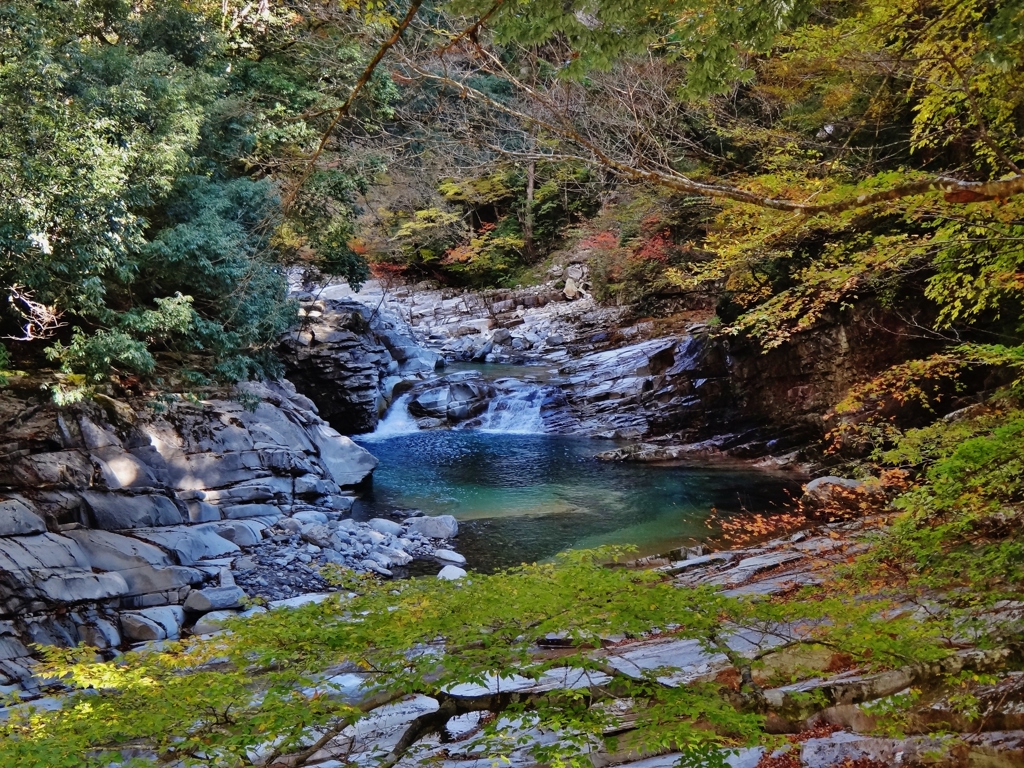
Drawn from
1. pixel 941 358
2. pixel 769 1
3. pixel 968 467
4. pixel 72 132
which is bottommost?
pixel 968 467

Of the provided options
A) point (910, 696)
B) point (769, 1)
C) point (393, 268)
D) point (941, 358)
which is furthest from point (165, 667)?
point (393, 268)

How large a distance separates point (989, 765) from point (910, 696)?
14.6 inches

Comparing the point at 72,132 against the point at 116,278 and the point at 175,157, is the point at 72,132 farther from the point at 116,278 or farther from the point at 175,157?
the point at 116,278

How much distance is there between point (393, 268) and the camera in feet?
105

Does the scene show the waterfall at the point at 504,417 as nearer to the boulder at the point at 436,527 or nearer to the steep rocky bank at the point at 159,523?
the steep rocky bank at the point at 159,523

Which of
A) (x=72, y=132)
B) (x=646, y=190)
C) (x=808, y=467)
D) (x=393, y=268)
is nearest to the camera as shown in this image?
(x=72, y=132)

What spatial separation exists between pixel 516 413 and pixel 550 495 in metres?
6.03

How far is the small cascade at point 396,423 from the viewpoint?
1894 cm

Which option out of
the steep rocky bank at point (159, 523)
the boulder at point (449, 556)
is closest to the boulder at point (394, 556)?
the steep rocky bank at point (159, 523)

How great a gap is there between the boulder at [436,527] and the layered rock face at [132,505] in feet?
5.93

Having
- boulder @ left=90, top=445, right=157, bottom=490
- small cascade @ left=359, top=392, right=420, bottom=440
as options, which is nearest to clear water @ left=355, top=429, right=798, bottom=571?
small cascade @ left=359, top=392, right=420, bottom=440

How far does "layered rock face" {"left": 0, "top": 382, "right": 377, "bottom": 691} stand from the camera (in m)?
7.09

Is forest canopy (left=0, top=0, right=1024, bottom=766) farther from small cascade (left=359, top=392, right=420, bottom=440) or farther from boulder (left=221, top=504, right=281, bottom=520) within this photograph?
small cascade (left=359, top=392, right=420, bottom=440)

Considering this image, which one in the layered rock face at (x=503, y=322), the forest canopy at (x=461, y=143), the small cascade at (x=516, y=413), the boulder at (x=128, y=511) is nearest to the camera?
the forest canopy at (x=461, y=143)
